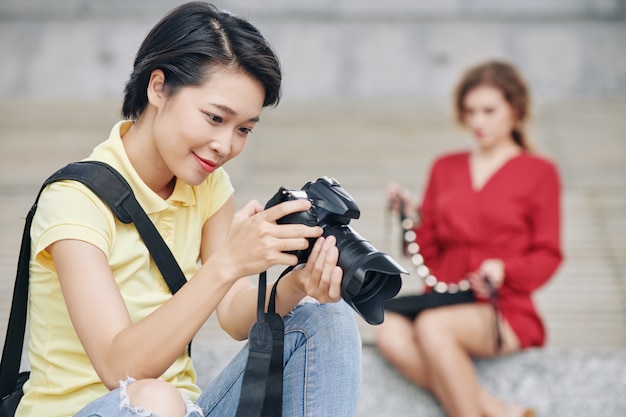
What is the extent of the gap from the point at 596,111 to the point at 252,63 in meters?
4.80

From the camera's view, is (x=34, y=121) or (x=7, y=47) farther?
(x=7, y=47)

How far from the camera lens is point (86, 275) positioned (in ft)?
4.31

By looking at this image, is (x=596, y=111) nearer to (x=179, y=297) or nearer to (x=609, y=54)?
(x=609, y=54)

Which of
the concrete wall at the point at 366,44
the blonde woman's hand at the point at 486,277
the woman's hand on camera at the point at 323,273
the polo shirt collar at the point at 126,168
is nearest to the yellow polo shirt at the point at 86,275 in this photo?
the polo shirt collar at the point at 126,168

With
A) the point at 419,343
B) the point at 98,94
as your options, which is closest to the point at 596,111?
the point at 98,94

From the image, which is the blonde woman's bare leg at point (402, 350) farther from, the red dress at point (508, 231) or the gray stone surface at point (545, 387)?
the red dress at point (508, 231)

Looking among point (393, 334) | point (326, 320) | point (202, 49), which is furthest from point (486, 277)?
point (202, 49)

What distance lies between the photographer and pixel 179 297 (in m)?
1.30

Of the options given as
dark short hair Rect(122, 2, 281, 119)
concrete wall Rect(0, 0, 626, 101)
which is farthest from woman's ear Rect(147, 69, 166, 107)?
concrete wall Rect(0, 0, 626, 101)

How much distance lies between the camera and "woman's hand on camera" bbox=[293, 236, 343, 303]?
135cm

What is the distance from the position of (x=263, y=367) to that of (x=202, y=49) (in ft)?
1.63

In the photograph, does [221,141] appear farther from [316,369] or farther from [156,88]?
[316,369]

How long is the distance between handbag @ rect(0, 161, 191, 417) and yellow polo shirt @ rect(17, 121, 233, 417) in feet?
0.05

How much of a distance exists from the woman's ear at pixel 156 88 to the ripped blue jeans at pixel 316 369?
1.35 ft
